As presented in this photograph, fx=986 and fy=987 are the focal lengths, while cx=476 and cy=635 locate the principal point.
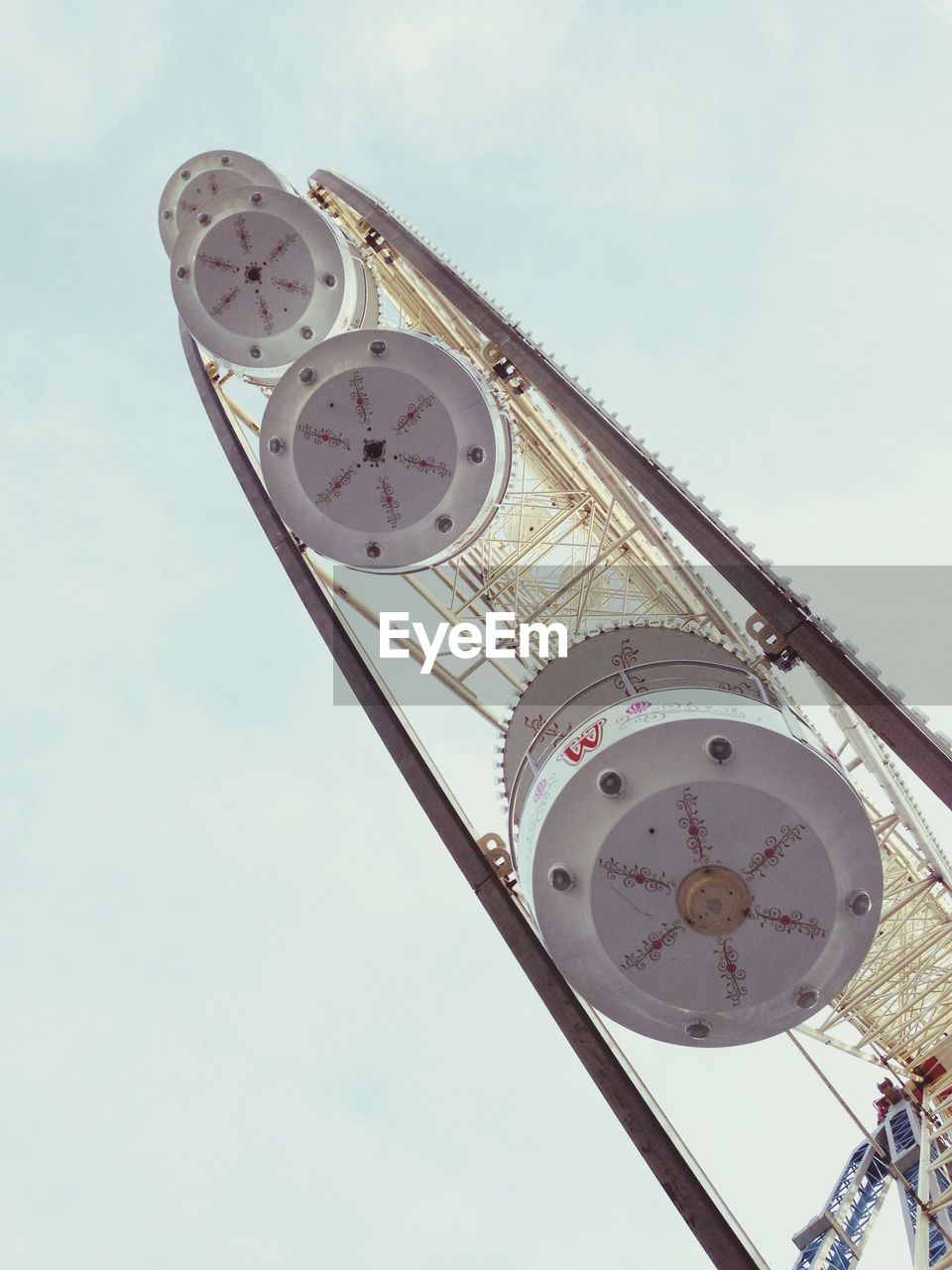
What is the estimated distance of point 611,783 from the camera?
7.77 meters

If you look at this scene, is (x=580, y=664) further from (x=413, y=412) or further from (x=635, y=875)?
(x=413, y=412)

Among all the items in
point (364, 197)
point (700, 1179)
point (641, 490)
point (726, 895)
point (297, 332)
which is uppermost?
point (364, 197)

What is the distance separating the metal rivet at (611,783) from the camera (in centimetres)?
777

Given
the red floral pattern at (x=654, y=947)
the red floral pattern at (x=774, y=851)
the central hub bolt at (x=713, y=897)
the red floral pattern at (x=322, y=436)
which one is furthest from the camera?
the red floral pattern at (x=322, y=436)

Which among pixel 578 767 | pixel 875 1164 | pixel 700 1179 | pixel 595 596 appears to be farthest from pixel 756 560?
pixel 875 1164

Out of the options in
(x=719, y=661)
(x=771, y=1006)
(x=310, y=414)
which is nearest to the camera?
(x=771, y=1006)

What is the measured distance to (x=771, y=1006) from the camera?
837 cm

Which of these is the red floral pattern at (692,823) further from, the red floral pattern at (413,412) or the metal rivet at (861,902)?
the red floral pattern at (413,412)

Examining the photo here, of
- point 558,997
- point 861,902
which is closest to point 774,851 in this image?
point 861,902

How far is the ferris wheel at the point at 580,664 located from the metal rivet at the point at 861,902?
2cm

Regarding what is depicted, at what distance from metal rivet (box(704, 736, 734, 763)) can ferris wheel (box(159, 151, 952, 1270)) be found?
32mm

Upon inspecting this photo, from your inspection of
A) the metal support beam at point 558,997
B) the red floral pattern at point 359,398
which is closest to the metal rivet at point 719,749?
the metal support beam at point 558,997

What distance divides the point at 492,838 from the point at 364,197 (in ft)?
52.8

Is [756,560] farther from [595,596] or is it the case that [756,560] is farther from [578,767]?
[595,596]
